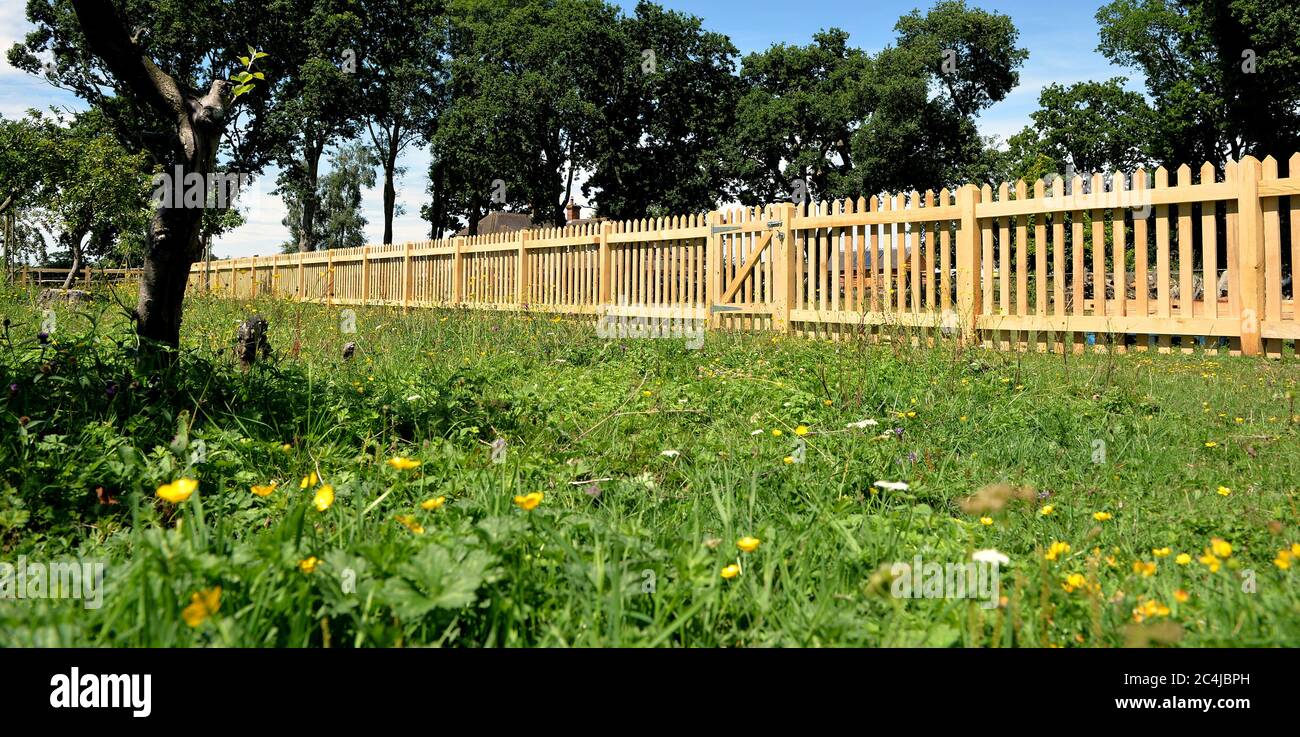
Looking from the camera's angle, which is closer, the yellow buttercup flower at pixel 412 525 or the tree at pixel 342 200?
the yellow buttercup flower at pixel 412 525

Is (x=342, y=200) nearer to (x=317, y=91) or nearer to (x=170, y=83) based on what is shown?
(x=317, y=91)

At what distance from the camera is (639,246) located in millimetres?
12023

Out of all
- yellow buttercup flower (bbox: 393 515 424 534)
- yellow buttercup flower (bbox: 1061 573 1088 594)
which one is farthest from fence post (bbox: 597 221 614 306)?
yellow buttercup flower (bbox: 1061 573 1088 594)

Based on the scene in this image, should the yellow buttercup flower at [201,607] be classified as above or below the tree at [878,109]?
below

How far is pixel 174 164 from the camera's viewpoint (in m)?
4.28

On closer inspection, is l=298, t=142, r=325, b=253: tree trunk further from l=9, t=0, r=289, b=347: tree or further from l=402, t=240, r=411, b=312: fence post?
l=402, t=240, r=411, b=312: fence post

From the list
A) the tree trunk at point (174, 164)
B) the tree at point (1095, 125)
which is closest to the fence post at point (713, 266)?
the tree trunk at point (174, 164)

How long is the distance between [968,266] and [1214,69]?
1181 inches

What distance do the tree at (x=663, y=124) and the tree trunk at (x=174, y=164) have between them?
105ft

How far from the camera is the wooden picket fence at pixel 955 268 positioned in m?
7.16

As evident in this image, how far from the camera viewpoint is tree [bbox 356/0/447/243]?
108ft

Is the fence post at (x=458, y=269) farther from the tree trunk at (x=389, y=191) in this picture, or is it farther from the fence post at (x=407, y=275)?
the tree trunk at (x=389, y=191)

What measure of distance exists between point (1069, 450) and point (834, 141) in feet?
125
